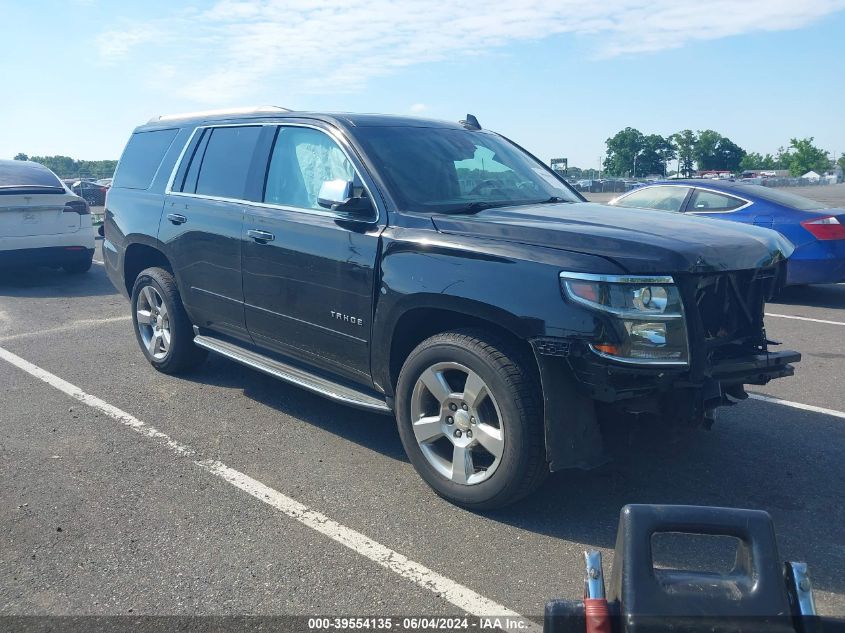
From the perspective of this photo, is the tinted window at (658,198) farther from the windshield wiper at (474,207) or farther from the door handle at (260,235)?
the door handle at (260,235)

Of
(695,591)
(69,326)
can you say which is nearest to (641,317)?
(695,591)

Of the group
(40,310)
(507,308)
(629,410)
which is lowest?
(40,310)

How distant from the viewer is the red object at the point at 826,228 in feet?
29.7

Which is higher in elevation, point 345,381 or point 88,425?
point 345,381

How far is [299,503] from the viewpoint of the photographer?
4.00 meters

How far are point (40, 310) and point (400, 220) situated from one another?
22.1 feet

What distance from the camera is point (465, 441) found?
3873 mm

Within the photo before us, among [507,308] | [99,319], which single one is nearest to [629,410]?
[507,308]

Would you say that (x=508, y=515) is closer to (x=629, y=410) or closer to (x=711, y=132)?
(x=629, y=410)

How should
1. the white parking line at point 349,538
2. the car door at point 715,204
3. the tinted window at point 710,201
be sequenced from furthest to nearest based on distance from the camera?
the tinted window at point 710,201 → the car door at point 715,204 → the white parking line at point 349,538

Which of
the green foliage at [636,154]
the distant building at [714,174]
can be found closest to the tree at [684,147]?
the green foliage at [636,154]

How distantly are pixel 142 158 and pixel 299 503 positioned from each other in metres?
3.67

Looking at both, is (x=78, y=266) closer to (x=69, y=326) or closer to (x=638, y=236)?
(x=69, y=326)

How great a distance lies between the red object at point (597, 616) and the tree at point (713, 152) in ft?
374
